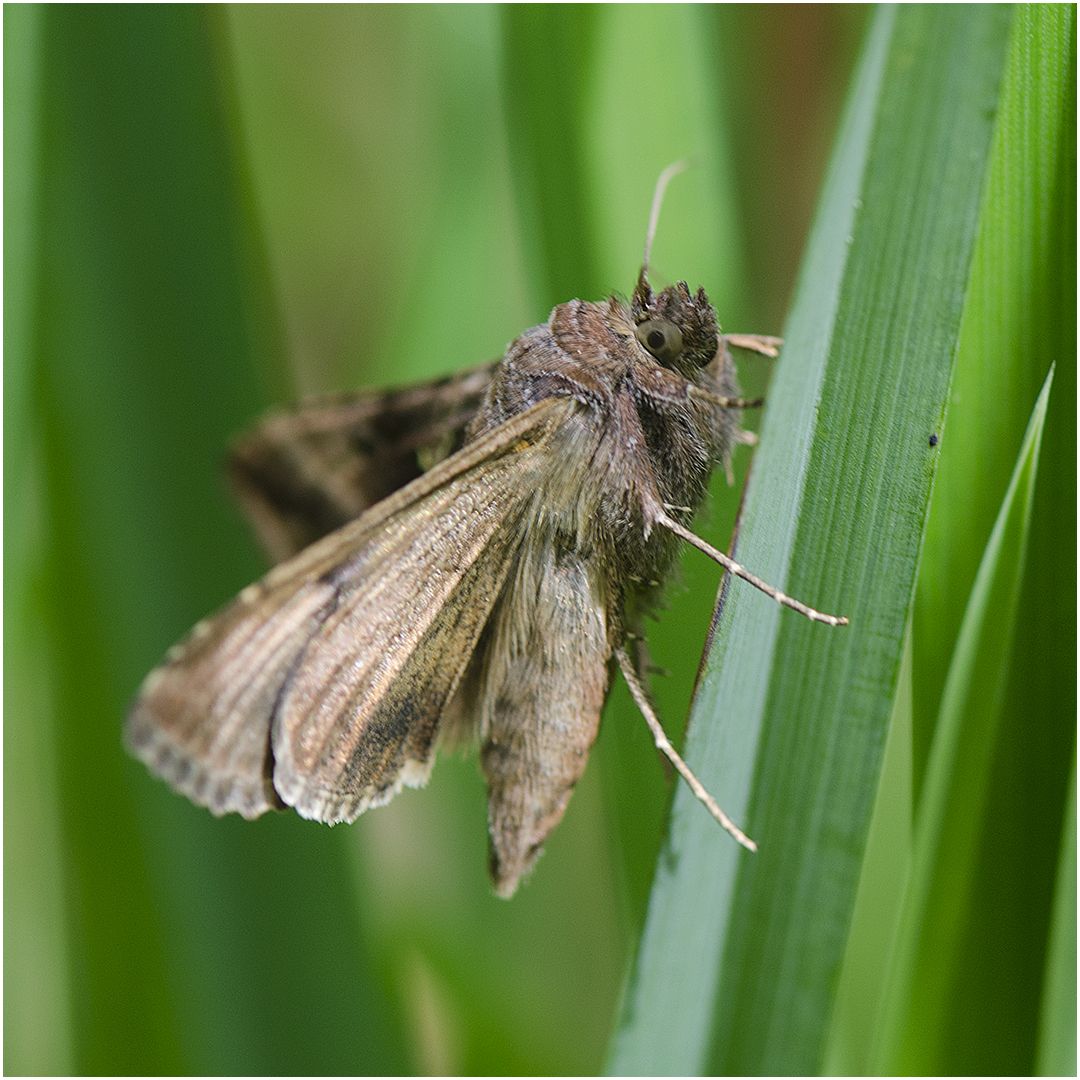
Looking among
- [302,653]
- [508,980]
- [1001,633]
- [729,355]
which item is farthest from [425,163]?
[508,980]

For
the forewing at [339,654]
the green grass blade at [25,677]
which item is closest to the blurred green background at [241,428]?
the green grass blade at [25,677]

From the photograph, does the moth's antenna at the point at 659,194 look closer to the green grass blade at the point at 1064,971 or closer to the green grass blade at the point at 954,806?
the green grass blade at the point at 954,806

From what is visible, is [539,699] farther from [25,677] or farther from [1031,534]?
[25,677]

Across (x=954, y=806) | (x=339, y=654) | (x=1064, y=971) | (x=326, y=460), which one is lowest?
(x=1064, y=971)

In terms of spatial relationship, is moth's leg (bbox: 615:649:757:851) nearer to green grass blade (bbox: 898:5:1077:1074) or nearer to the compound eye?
green grass blade (bbox: 898:5:1077:1074)

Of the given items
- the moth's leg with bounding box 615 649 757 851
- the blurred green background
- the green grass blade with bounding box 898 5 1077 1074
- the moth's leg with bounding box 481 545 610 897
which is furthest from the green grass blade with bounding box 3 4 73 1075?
the green grass blade with bounding box 898 5 1077 1074

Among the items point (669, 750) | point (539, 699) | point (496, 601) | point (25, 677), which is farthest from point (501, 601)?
→ point (25, 677)
